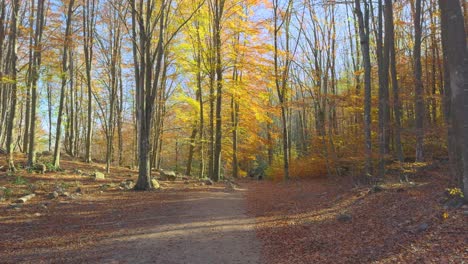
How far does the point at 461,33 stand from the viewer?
5.29 m

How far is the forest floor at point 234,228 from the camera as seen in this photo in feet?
17.7

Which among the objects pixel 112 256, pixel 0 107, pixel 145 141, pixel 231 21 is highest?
pixel 231 21

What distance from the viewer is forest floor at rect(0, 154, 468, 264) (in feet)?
17.7

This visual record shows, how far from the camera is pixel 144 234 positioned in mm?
7418

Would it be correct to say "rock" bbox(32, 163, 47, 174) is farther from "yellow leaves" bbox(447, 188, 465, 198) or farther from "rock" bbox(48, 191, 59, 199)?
"yellow leaves" bbox(447, 188, 465, 198)

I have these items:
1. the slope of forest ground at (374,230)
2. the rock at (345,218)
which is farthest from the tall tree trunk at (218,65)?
the rock at (345,218)

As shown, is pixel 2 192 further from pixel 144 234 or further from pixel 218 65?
pixel 218 65

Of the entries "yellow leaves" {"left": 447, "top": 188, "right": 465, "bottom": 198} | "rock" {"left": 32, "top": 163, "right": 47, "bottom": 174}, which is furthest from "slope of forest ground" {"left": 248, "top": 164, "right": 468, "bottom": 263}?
"rock" {"left": 32, "top": 163, "right": 47, "bottom": 174}

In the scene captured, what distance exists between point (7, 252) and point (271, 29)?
Result: 62.2 feet

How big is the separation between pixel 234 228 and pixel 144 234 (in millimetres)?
2096

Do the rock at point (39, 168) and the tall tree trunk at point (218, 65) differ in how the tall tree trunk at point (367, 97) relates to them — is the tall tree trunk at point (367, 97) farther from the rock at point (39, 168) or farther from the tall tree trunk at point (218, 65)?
the rock at point (39, 168)

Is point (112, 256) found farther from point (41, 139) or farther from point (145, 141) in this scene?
point (41, 139)

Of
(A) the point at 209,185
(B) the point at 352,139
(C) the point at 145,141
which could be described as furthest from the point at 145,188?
(B) the point at 352,139

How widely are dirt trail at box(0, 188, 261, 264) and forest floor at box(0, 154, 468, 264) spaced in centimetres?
2
